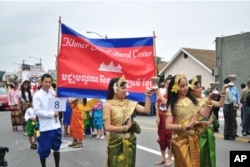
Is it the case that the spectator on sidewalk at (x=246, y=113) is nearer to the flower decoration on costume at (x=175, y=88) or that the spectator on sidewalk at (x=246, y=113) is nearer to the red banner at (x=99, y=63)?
the red banner at (x=99, y=63)

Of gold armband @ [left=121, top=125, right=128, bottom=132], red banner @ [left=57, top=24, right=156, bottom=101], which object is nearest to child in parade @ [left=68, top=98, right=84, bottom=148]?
red banner @ [left=57, top=24, right=156, bottom=101]

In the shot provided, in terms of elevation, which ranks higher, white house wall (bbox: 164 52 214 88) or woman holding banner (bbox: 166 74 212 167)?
white house wall (bbox: 164 52 214 88)

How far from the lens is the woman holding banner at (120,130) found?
488 centimetres

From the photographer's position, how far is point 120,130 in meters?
4.84

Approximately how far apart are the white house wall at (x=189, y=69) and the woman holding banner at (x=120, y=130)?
26049 mm

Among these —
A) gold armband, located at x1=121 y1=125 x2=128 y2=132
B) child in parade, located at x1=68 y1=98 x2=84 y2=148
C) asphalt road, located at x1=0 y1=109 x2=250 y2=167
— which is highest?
gold armband, located at x1=121 y1=125 x2=128 y2=132

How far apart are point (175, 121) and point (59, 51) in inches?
98.4

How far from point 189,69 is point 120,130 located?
29.4 m

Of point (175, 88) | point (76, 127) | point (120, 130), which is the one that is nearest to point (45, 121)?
point (120, 130)

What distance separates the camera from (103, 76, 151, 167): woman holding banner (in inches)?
192

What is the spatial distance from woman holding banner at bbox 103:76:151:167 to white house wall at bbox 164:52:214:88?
26.0m

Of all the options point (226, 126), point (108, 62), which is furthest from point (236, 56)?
point (108, 62)

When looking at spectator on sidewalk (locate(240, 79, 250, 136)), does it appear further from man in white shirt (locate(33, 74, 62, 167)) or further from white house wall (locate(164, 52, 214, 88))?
white house wall (locate(164, 52, 214, 88))

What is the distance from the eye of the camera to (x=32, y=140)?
10.6 m
